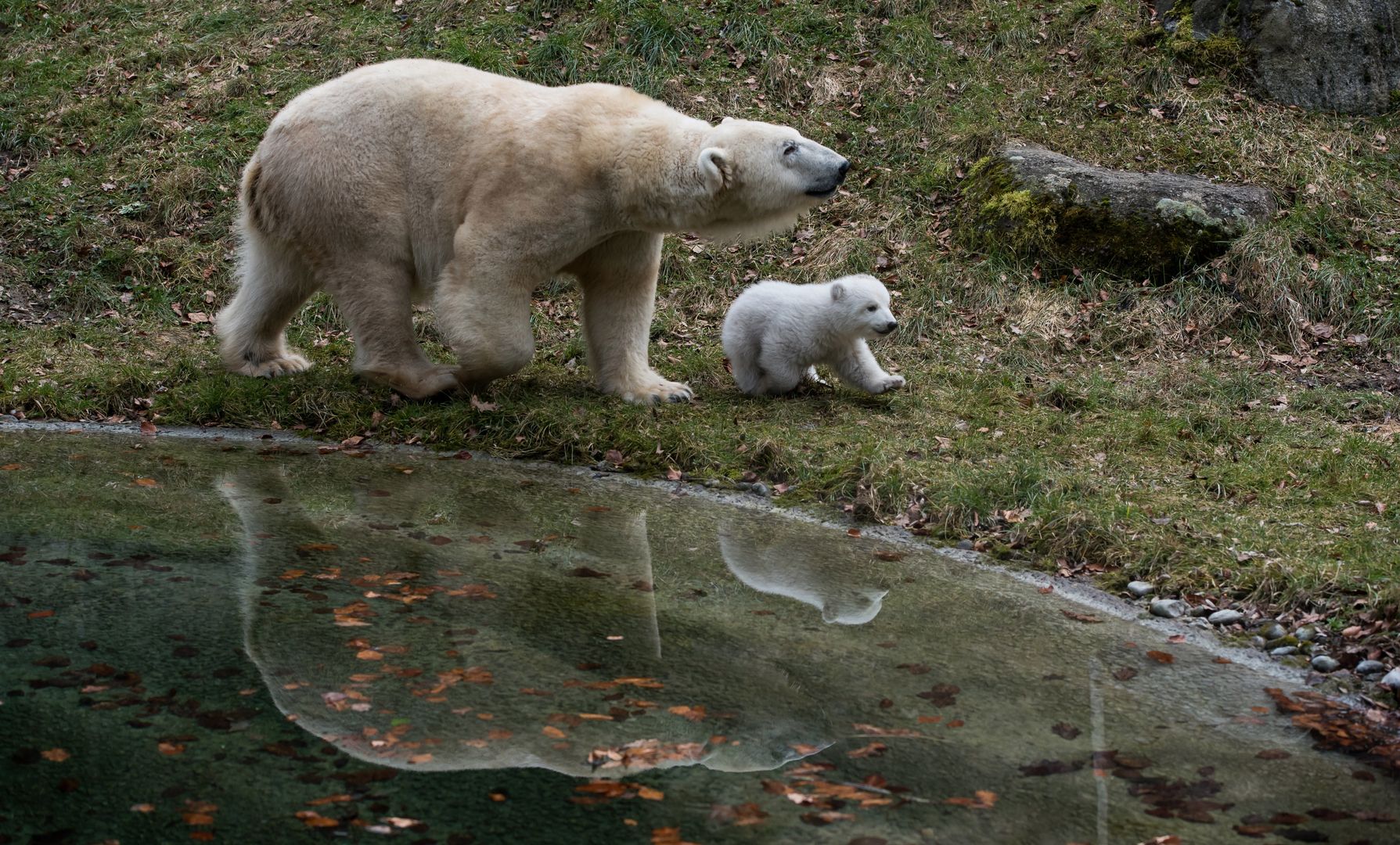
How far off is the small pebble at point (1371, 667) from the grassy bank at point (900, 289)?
268 mm

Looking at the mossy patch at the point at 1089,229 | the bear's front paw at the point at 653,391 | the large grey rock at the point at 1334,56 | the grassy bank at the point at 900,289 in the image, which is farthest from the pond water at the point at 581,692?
the large grey rock at the point at 1334,56

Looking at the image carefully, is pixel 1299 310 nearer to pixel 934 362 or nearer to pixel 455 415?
pixel 934 362

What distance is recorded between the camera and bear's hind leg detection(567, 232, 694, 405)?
6.61 meters

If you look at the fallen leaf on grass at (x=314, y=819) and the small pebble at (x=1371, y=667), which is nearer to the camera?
the fallen leaf on grass at (x=314, y=819)

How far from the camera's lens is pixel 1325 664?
3.78 m

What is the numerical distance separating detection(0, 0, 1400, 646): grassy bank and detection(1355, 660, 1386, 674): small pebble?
268 mm

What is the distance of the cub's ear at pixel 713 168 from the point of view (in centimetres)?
588

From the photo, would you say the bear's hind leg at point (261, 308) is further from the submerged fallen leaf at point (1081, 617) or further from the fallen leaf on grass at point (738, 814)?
the fallen leaf on grass at point (738, 814)

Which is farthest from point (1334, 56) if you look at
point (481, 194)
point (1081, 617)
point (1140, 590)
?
point (1081, 617)

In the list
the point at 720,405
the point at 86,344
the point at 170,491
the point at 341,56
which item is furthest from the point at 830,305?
the point at 341,56

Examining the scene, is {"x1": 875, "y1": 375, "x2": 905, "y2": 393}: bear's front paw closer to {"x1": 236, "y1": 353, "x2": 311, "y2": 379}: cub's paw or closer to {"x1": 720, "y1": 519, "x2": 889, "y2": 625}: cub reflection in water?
{"x1": 720, "y1": 519, "x2": 889, "y2": 625}: cub reflection in water

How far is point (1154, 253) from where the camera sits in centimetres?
869

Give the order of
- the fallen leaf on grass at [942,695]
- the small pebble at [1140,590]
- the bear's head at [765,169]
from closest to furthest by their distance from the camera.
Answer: the fallen leaf on grass at [942,695] < the small pebble at [1140,590] < the bear's head at [765,169]

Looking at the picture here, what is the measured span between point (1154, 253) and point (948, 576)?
16.5 ft
